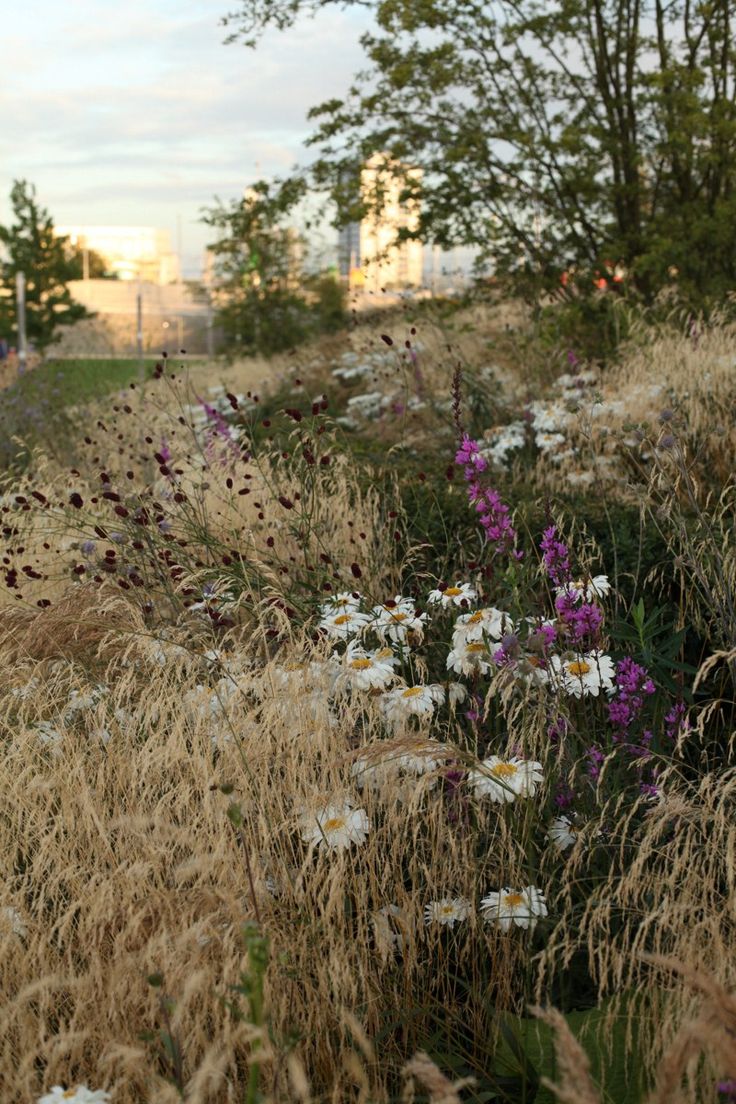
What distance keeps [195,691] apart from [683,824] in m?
1.36

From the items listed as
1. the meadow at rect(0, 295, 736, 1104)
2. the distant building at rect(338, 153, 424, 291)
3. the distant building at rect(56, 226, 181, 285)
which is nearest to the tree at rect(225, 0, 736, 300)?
the distant building at rect(338, 153, 424, 291)

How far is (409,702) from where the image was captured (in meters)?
2.99

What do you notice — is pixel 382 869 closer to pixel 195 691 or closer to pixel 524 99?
pixel 195 691

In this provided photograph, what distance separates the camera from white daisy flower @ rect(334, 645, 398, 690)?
3113 millimetres

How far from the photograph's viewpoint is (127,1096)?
1975 mm

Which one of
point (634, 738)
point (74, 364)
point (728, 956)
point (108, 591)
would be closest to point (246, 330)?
point (74, 364)

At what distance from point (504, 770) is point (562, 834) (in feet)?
0.65

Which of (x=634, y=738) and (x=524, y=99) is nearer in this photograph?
(x=634, y=738)

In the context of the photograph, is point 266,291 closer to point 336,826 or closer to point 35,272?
point 336,826

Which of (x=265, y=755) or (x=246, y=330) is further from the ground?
(x=246, y=330)

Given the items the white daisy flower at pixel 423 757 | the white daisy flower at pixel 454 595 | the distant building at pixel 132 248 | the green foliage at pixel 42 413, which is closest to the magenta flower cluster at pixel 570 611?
the white daisy flower at pixel 454 595

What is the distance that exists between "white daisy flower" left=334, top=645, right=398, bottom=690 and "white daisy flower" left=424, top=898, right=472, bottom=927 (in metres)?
0.69

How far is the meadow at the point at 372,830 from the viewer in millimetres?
2078

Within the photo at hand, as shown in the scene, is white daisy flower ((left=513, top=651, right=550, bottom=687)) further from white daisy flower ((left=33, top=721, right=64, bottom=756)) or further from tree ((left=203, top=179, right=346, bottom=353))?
tree ((left=203, top=179, right=346, bottom=353))
